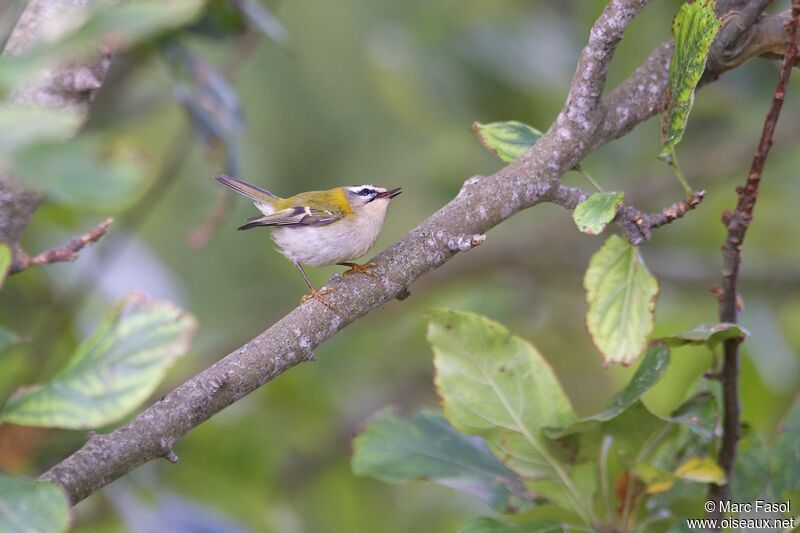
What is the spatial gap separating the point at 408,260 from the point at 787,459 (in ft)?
3.03

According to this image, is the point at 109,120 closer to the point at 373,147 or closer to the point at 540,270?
the point at 540,270

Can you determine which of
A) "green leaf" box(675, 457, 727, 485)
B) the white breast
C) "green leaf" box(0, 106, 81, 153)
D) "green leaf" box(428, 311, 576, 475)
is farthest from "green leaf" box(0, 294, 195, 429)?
the white breast

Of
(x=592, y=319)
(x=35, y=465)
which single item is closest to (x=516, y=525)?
(x=592, y=319)

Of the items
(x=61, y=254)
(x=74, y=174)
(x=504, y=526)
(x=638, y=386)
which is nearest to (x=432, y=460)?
(x=504, y=526)

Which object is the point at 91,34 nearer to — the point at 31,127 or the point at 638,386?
the point at 31,127

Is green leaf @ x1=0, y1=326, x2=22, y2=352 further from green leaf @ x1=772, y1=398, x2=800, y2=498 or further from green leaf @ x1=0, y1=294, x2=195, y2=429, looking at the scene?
green leaf @ x1=772, y1=398, x2=800, y2=498

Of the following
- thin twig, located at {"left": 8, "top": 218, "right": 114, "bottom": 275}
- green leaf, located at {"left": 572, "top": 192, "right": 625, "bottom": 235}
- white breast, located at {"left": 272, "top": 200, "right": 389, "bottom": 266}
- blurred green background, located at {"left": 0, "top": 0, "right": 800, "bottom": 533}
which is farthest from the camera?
blurred green background, located at {"left": 0, "top": 0, "right": 800, "bottom": 533}

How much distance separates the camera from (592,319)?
1.50 meters

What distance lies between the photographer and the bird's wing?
249 centimetres

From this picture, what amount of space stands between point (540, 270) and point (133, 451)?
2.84 metres

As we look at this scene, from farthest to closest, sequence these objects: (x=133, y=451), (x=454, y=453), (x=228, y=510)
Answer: (x=228, y=510) < (x=454, y=453) < (x=133, y=451)

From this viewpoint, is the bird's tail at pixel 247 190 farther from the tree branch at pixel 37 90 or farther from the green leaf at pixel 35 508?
the green leaf at pixel 35 508

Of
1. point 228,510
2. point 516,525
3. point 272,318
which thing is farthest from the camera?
point 272,318

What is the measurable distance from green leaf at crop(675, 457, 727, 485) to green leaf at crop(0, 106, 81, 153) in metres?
1.27
